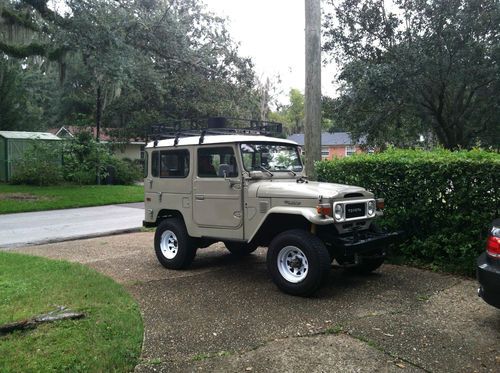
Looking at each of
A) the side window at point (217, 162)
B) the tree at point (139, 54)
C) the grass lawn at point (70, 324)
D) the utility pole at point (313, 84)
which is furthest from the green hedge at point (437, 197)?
the tree at point (139, 54)

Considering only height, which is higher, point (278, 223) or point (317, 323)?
point (278, 223)

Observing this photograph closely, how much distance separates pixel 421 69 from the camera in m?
15.6

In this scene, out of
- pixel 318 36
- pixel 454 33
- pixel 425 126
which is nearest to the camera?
pixel 318 36

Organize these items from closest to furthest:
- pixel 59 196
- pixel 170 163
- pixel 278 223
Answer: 1. pixel 278 223
2. pixel 170 163
3. pixel 59 196

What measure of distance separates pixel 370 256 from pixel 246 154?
2.14 metres

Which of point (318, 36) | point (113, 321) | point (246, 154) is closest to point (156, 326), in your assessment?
point (113, 321)

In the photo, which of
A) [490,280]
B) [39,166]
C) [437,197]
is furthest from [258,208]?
[39,166]

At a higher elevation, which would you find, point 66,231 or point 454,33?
point 454,33

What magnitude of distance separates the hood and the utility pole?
1936 mm

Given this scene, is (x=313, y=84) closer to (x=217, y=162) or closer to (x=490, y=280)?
(x=217, y=162)

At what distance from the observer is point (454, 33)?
606 inches

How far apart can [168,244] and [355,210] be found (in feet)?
10.1

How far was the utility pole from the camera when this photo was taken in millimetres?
7879

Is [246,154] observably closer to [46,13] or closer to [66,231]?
[66,231]
